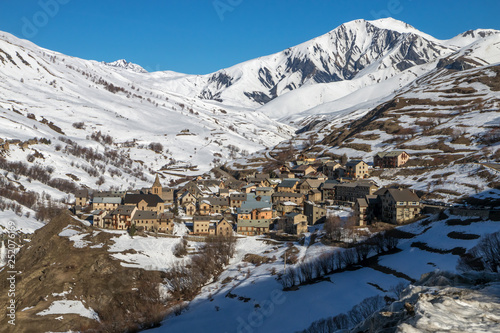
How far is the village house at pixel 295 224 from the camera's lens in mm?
91375

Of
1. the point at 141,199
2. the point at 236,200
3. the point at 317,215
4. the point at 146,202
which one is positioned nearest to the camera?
the point at 317,215

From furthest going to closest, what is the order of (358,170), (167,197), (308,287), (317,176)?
1. (317,176)
2. (358,170)
3. (167,197)
4. (308,287)

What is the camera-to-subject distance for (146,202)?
338 feet

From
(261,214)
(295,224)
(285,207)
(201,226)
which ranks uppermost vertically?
(285,207)

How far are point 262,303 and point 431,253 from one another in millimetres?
30964

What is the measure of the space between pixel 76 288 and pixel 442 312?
62436mm

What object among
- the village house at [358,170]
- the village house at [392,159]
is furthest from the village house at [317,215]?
the village house at [392,159]

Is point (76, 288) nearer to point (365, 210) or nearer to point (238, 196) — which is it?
point (238, 196)

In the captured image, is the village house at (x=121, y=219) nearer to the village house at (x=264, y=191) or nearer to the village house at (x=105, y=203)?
the village house at (x=105, y=203)

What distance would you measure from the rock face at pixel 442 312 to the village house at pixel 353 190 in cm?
8307

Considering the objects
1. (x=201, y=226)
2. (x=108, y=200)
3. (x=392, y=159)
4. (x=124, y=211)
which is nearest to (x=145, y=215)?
(x=124, y=211)

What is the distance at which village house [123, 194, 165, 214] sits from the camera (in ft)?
336

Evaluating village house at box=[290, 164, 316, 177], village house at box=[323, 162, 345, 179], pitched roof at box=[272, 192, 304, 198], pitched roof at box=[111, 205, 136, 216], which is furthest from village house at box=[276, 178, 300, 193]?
pitched roof at box=[111, 205, 136, 216]

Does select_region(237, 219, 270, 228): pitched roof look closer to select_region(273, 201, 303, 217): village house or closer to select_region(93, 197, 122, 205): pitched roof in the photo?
select_region(273, 201, 303, 217): village house
